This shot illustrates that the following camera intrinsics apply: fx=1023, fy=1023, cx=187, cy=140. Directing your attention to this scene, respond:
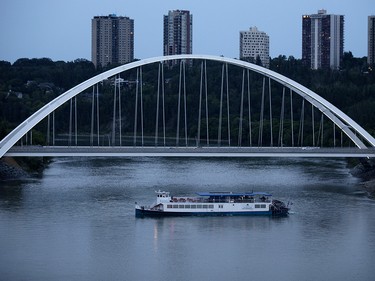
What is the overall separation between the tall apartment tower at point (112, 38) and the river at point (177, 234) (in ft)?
231

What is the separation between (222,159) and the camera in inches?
1634

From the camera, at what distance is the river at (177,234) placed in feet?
58.5

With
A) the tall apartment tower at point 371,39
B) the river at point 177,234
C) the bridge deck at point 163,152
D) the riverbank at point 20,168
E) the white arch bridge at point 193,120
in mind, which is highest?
the tall apartment tower at point 371,39

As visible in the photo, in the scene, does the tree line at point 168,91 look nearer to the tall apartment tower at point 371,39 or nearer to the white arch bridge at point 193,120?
the white arch bridge at point 193,120

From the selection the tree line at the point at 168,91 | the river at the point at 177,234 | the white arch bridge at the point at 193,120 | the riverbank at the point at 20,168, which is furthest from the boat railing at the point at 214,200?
the tree line at the point at 168,91

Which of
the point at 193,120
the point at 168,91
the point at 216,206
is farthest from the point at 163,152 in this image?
the point at 168,91

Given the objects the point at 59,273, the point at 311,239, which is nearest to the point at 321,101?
the point at 311,239

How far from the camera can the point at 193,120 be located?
171 feet

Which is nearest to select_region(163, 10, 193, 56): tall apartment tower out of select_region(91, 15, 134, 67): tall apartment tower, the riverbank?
select_region(91, 15, 134, 67): tall apartment tower

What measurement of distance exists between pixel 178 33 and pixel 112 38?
804cm

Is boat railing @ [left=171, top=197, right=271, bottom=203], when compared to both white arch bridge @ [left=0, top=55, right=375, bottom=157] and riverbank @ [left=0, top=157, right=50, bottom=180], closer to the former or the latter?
white arch bridge @ [left=0, top=55, right=375, bottom=157]

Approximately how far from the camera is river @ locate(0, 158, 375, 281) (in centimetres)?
1784

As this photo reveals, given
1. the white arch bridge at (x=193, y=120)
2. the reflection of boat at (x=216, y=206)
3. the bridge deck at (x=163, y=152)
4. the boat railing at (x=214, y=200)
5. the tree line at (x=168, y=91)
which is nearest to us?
the reflection of boat at (x=216, y=206)

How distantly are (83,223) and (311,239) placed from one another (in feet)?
16.4
